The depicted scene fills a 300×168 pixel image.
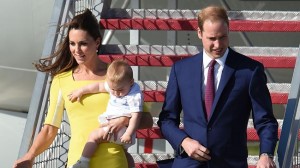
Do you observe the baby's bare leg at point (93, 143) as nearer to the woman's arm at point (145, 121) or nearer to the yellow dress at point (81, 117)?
the yellow dress at point (81, 117)

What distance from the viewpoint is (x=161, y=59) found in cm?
676

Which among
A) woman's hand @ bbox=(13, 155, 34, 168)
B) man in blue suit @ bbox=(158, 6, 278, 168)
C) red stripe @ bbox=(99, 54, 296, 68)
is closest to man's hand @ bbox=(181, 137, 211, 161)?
man in blue suit @ bbox=(158, 6, 278, 168)

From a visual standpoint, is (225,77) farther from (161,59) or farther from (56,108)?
(161,59)

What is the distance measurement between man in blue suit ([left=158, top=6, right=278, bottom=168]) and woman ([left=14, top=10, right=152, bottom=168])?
0.34 metres

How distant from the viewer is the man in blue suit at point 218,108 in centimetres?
469

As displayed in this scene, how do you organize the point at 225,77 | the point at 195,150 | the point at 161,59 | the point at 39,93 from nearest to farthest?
the point at 195,150 → the point at 225,77 → the point at 39,93 → the point at 161,59

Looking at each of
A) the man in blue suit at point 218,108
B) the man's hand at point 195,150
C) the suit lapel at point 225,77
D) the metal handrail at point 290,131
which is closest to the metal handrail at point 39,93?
the man in blue suit at point 218,108

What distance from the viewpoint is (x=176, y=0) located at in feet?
27.4

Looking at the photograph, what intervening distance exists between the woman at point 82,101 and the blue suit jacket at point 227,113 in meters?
0.34

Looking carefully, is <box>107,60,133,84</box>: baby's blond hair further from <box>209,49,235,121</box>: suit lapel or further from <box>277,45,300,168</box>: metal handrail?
<box>277,45,300,168</box>: metal handrail

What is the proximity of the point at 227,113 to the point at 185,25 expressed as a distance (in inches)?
94.6

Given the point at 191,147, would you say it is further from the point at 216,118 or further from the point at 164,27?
the point at 164,27

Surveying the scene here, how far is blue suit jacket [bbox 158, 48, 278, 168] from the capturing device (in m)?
4.71

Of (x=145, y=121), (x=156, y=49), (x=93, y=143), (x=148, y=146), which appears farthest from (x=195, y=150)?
(x=148, y=146)
